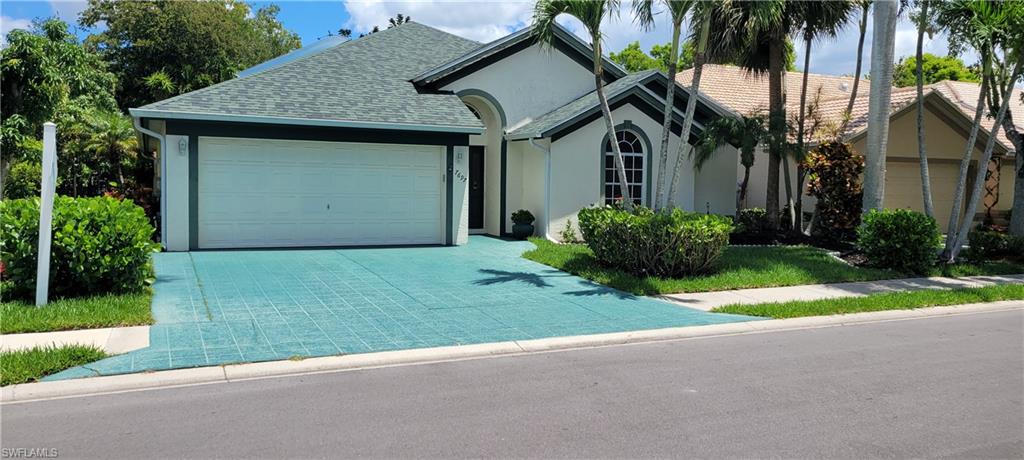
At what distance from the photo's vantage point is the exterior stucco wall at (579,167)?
1766 centimetres

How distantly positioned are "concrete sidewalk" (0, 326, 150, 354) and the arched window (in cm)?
1240

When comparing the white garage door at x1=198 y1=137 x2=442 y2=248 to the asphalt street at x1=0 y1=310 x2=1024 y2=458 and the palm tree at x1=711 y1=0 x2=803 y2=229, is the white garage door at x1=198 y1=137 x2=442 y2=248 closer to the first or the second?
the palm tree at x1=711 y1=0 x2=803 y2=229

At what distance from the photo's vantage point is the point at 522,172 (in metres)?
19.0

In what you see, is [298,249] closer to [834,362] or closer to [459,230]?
[459,230]

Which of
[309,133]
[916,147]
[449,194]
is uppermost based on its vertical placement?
[916,147]

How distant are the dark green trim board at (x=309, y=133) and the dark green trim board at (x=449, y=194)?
1.05ft

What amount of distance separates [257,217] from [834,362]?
38.7 ft

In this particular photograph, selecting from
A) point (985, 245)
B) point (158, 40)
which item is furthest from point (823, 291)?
point (158, 40)

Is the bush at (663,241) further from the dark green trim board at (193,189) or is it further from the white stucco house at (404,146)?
the dark green trim board at (193,189)

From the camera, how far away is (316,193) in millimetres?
15805

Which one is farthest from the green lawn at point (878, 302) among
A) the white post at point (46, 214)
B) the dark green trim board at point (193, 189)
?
the dark green trim board at point (193, 189)

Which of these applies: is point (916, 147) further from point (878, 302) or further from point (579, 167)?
point (878, 302)

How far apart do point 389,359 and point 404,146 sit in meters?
9.81

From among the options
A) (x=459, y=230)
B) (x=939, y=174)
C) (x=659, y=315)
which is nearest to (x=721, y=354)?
(x=659, y=315)
